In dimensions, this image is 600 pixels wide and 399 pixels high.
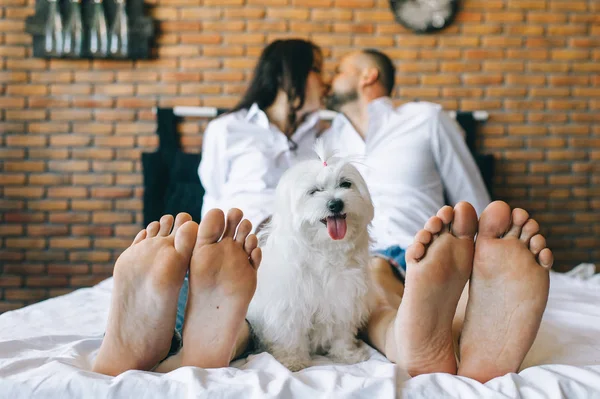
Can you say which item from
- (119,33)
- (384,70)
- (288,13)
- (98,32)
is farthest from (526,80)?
(98,32)

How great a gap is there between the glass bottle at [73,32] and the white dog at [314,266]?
2155 millimetres

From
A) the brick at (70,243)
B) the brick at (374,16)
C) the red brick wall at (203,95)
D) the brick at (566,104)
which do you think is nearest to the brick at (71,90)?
the red brick wall at (203,95)

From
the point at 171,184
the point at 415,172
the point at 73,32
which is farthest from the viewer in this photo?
the point at 73,32

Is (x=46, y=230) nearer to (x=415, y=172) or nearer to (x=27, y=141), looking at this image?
(x=27, y=141)

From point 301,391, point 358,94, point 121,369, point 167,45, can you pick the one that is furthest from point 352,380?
point 167,45

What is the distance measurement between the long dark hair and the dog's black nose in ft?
3.33

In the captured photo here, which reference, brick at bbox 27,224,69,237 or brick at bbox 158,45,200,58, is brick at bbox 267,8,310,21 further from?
brick at bbox 27,224,69,237

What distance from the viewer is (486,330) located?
3.47 ft

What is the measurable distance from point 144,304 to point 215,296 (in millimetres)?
133

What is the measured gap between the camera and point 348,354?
46.8 inches

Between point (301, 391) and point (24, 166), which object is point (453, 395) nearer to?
point (301, 391)

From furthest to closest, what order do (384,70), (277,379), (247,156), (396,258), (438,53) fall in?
→ (438,53) → (384,70) → (247,156) → (396,258) → (277,379)

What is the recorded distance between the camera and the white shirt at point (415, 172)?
1803mm

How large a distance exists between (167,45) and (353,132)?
4.40 feet
